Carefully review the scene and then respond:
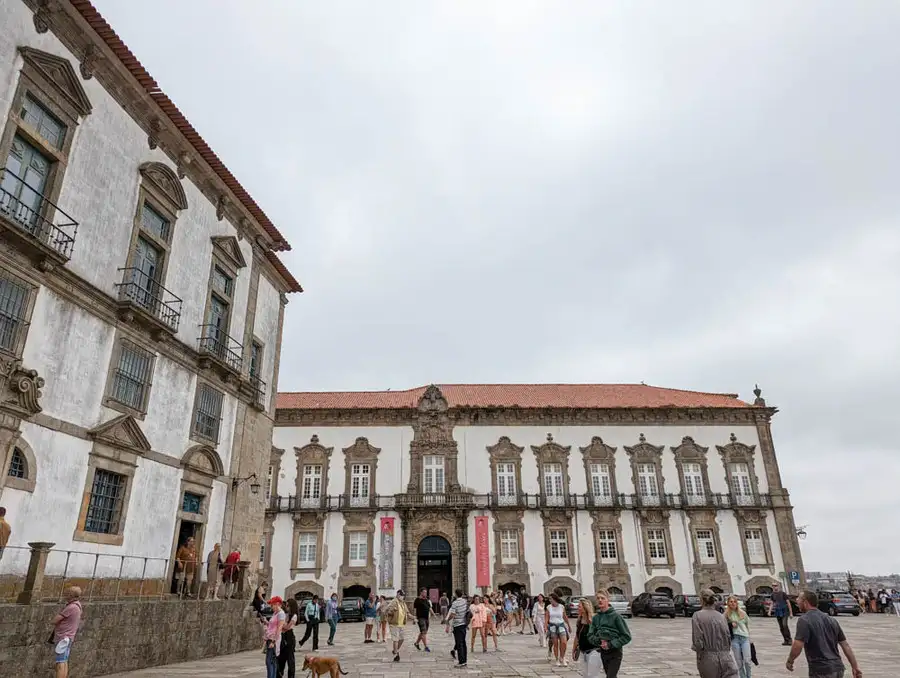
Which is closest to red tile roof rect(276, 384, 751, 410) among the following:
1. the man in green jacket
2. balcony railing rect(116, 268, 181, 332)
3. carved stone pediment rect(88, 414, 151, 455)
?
balcony railing rect(116, 268, 181, 332)

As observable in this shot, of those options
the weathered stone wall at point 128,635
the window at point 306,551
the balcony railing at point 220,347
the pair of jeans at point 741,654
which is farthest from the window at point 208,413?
the window at point 306,551

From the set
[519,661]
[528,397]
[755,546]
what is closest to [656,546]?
[755,546]

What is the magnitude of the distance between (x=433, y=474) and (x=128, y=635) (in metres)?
23.9

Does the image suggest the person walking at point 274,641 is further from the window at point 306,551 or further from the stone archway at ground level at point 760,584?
the stone archway at ground level at point 760,584

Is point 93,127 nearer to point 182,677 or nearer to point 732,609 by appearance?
point 182,677

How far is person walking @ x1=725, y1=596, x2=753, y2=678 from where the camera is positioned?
9.12 m

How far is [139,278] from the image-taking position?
14883 millimetres

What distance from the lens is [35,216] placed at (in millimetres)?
11914

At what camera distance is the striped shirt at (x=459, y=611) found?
1247cm

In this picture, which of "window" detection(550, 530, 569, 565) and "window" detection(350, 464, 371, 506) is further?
"window" detection(350, 464, 371, 506)

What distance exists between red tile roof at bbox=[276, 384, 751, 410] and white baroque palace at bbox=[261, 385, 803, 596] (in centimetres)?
28

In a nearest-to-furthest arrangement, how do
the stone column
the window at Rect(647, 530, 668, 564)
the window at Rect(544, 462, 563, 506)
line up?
the stone column < the window at Rect(647, 530, 668, 564) < the window at Rect(544, 462, 563, 506)

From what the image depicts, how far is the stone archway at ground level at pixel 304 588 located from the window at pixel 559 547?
12.6m

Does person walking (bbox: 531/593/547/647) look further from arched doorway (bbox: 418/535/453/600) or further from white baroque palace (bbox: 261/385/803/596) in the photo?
arched doorway (bbox: 418/535/453/600)
